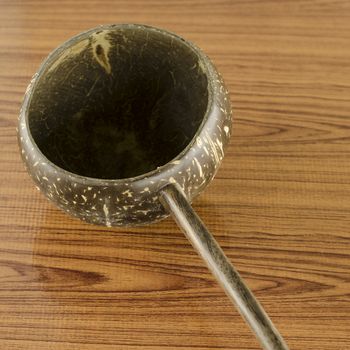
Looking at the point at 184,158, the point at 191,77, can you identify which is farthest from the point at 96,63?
the point at 184,158

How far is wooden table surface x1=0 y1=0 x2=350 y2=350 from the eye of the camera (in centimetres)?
75

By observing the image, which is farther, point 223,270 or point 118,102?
point 118,102

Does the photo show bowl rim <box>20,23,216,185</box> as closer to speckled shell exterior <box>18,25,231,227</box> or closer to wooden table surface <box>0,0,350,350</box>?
speckled shell exterior <box>18,25,231,227</box>

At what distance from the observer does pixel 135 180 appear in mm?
637

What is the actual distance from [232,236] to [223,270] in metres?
0.22

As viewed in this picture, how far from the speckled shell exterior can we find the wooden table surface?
0.41 ft

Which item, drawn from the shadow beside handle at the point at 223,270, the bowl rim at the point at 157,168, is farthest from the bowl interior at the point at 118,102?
the shadow beside handle at the point at 223,270

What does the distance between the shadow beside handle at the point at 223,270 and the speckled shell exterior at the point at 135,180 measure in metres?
0.02

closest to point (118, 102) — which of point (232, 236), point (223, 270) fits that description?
point (232, 236)

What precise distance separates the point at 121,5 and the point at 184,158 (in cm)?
49

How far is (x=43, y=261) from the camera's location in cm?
80

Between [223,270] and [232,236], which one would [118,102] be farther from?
[223,270]

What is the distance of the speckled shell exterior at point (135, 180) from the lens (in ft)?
2.10

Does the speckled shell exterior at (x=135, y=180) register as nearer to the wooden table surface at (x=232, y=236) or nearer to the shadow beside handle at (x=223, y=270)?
the shadow beside handle at (x=223, y=270)
